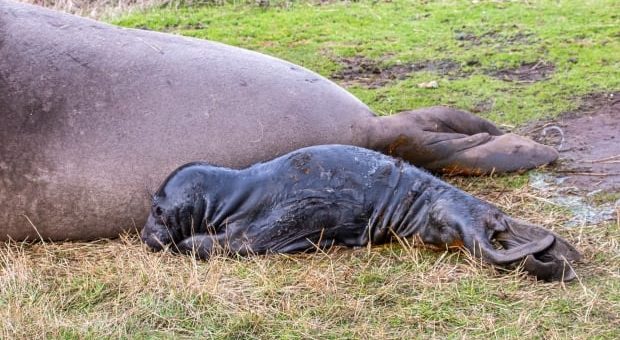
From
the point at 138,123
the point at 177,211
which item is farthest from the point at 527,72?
the point at 177,211

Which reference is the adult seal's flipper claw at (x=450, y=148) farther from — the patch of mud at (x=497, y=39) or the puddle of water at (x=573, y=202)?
the patch of mud at (x=497, y=39)

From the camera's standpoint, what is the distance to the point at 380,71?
7.64 metres

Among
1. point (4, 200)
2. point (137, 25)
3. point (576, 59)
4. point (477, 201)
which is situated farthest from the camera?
point (137, 25)

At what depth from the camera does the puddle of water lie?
4715mm

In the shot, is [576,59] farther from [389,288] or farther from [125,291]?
[125,291]

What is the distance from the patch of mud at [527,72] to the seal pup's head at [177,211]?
3214 millimetres

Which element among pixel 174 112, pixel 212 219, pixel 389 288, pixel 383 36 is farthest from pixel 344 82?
pixel 389 288

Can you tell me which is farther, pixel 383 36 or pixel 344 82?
pixel 383 36

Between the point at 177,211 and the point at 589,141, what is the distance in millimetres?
2586

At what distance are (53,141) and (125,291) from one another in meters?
1.13

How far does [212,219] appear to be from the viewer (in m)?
4.58

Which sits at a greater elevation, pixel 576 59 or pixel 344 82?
pixel 576 59

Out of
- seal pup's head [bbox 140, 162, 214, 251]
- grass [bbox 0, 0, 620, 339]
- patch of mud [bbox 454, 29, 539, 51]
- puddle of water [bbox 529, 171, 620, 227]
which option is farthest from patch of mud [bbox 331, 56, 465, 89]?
seal pup's head [bbox 140, 162, 214, 251]

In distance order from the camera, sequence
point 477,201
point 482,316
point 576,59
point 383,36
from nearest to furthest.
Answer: point 482,316
point 477,201
point 576,59
point 383,36
